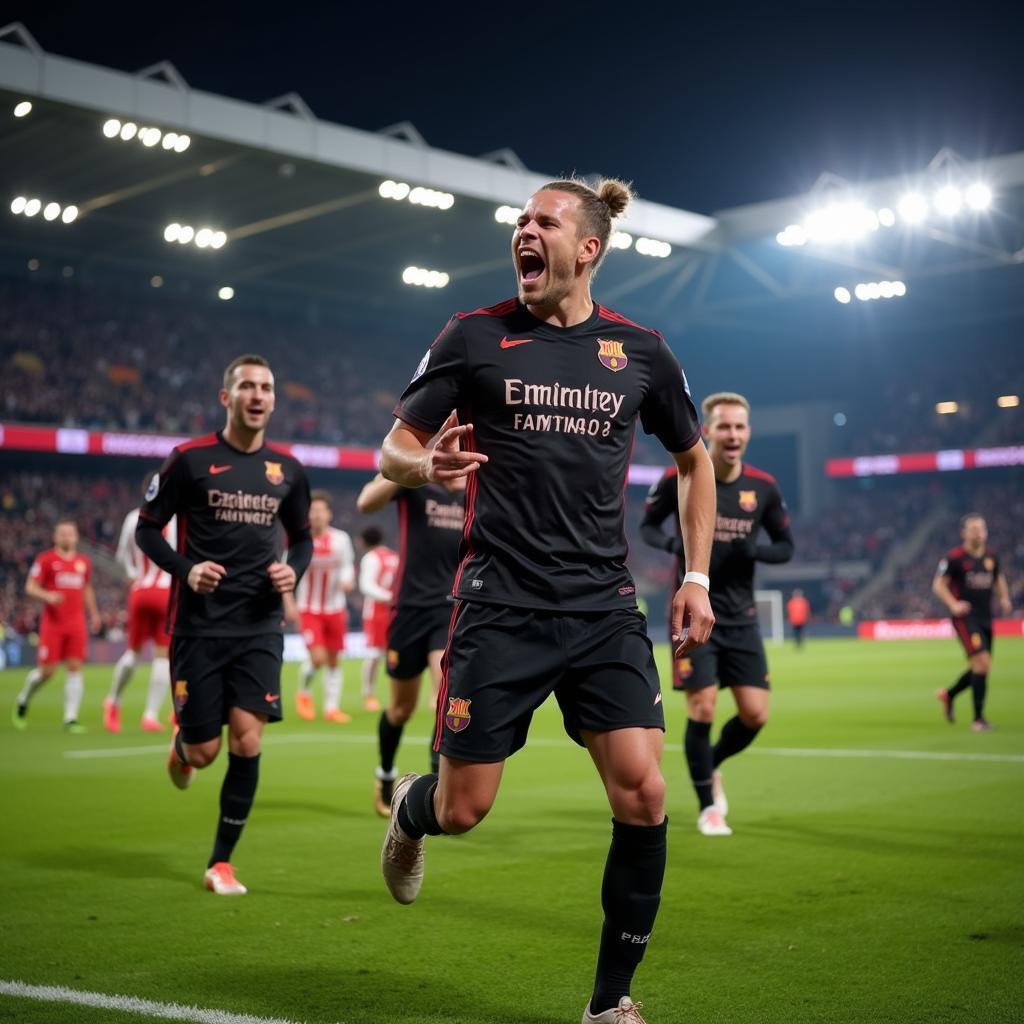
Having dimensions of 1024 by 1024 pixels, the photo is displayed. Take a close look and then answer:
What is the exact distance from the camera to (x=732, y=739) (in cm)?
858

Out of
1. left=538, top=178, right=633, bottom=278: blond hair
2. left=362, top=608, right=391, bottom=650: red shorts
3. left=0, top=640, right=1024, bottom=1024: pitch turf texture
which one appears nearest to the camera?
left=538, top=178, right=633, bottom=278: blond hair

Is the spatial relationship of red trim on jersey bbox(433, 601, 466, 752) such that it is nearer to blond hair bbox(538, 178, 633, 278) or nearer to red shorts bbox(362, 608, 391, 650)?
blond hair bbox(538, 178, 633, 278)

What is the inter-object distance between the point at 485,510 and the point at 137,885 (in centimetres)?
347

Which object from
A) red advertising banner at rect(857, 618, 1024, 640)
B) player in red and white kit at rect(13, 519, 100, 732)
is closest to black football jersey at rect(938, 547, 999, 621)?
player in red and white kit at rect(13, 519, 100, 732)

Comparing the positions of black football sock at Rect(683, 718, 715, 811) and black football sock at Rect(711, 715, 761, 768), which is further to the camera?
black football sock at Rect(711, 715, 761, 768)

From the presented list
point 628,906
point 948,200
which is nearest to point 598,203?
point 628,906

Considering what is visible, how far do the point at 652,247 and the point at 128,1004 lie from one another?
3719cm

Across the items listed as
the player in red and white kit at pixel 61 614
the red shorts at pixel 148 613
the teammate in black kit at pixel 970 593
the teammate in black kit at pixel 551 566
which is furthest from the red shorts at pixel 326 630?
the teammate in black kit at pixel 551 566

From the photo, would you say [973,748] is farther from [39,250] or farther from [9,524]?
[39,250]

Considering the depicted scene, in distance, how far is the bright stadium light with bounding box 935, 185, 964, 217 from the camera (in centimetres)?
3531

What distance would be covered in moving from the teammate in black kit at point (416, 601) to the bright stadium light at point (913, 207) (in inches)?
1184

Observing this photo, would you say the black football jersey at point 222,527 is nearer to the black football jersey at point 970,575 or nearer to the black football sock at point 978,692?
the black football sock at point 978,692

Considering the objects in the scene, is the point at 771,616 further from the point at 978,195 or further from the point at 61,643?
the point at 61,643

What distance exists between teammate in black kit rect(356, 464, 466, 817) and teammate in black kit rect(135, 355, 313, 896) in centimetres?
171
